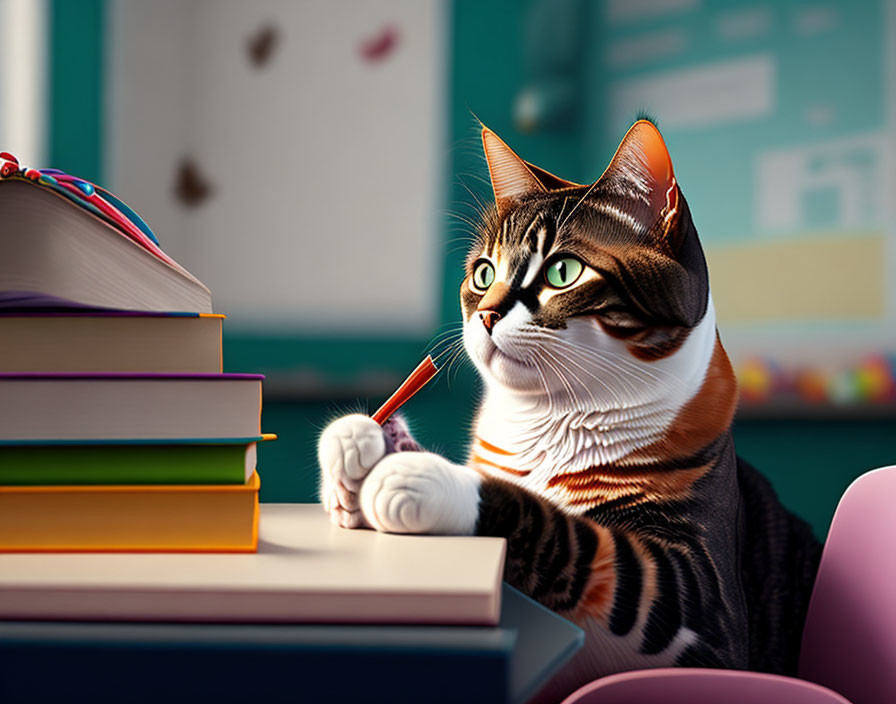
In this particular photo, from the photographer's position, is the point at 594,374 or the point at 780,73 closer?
the point at 594,374

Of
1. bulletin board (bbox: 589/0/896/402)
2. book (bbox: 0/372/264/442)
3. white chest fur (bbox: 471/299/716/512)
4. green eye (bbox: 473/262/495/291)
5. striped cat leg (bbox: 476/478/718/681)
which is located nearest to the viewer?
book (bbox: 0/372/264/442)

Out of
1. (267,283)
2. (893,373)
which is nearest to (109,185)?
(267,283)

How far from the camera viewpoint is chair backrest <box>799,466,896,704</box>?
24.2 inches

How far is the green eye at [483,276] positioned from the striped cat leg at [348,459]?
0.25 m

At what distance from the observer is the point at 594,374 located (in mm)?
708

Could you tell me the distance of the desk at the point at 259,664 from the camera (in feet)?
1.15

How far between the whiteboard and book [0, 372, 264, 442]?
150 cm

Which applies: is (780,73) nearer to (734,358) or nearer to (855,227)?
(855,227)

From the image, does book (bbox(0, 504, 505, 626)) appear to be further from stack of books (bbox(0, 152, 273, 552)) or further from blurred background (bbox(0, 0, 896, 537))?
blurred background (bbox(0, 0, 896, 537))

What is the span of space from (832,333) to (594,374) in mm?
1182

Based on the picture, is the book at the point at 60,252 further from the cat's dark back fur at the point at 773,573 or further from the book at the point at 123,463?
the cat's dark back fur at the point at 773,573

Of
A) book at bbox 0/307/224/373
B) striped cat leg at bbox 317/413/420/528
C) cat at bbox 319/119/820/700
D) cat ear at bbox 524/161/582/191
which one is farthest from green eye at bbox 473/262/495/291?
book at bbox 0/307/224/373

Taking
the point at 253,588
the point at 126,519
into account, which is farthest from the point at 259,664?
the point at 126,519

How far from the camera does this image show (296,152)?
2045 mm
